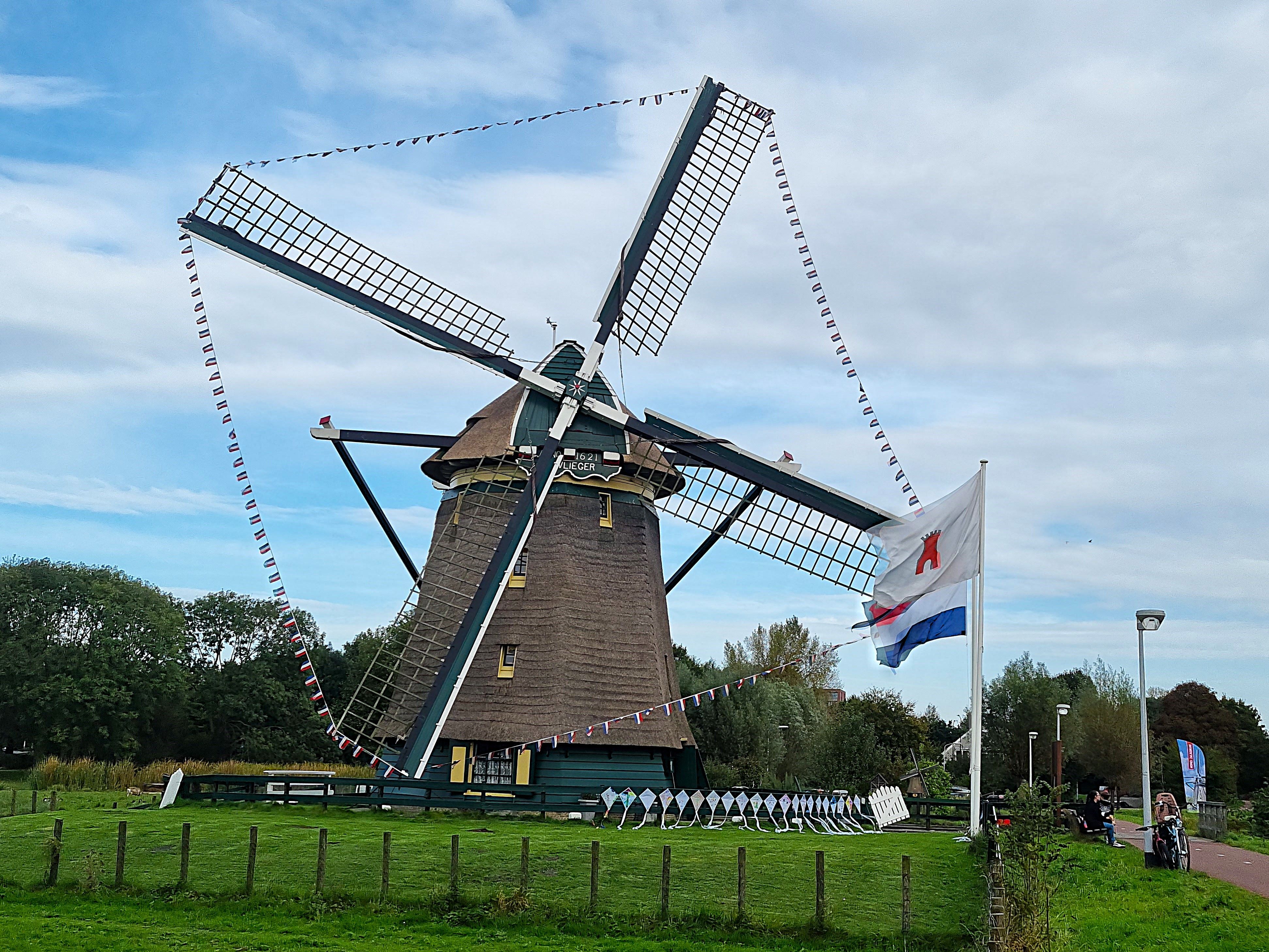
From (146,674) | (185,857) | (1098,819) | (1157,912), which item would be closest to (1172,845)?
(1157,912)

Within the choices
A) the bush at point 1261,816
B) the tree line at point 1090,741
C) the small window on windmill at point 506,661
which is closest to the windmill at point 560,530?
the small window on windmill at point 506,661

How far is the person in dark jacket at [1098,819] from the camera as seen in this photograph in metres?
20.2

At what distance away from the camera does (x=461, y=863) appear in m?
15.7

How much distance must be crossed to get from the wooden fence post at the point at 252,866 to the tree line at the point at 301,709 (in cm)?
1923

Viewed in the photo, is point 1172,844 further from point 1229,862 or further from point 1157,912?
point 1157,912

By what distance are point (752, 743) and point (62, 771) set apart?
63.1ft

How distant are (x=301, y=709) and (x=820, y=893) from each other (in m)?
39.0

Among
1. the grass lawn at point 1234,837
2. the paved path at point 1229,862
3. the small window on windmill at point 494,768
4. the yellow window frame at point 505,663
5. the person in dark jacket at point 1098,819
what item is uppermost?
the yellow window frame at point 505,663

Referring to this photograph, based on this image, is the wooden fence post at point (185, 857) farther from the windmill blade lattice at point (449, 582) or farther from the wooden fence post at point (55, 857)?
the windmill blade lattice at point (449, 582)

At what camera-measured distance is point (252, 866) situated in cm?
1433

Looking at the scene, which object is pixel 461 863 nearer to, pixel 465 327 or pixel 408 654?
pixel 408 654

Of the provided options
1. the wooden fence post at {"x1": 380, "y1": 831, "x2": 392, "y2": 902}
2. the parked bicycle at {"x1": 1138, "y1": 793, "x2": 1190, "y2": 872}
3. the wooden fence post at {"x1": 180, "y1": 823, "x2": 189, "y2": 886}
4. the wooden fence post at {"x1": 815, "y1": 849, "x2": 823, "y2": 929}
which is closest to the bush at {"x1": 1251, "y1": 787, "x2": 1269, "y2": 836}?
the parked bicycle at {"x1": 1138, "y1": 793, "x2": 1190, "y2": 872}

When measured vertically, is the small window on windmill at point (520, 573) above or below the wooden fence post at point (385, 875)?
above

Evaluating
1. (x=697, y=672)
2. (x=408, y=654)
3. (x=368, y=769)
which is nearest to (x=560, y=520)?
(x=408, y=654)
